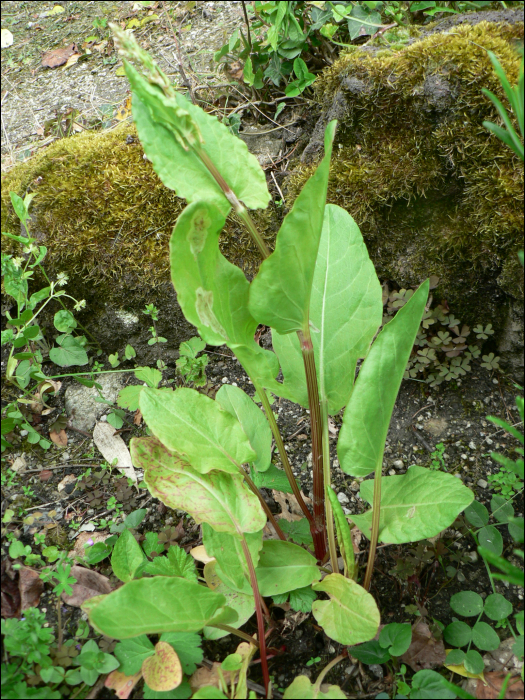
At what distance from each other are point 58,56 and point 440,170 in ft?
9.17

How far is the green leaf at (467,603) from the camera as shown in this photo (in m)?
1.29

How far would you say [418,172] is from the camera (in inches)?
67.2

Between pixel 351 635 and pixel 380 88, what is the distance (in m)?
1.69

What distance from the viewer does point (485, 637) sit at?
4.06ft

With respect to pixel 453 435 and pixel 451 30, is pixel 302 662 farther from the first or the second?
pixel 451 30

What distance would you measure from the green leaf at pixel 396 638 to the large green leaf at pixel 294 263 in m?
0.77

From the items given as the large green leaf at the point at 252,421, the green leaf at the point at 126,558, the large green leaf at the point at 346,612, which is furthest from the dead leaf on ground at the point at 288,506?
the green leaf at the point at 126,558

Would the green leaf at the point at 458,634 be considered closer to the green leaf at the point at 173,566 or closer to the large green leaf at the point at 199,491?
the large green leaf at the point at 199,491

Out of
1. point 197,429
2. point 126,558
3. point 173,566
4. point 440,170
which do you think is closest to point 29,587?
point 126,558

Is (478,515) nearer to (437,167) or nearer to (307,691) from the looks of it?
(307,691)

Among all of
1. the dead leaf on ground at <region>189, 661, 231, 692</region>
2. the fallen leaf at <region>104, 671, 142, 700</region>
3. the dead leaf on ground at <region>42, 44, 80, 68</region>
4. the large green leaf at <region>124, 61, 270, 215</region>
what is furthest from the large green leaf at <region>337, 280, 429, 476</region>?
the dead leaf on ground at <region>42, 44, 80, 68</region>

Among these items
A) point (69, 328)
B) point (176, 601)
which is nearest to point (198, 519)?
point (176, 601)

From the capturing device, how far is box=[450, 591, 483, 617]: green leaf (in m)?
1.29

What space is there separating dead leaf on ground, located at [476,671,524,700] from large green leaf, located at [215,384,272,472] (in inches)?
29.1
